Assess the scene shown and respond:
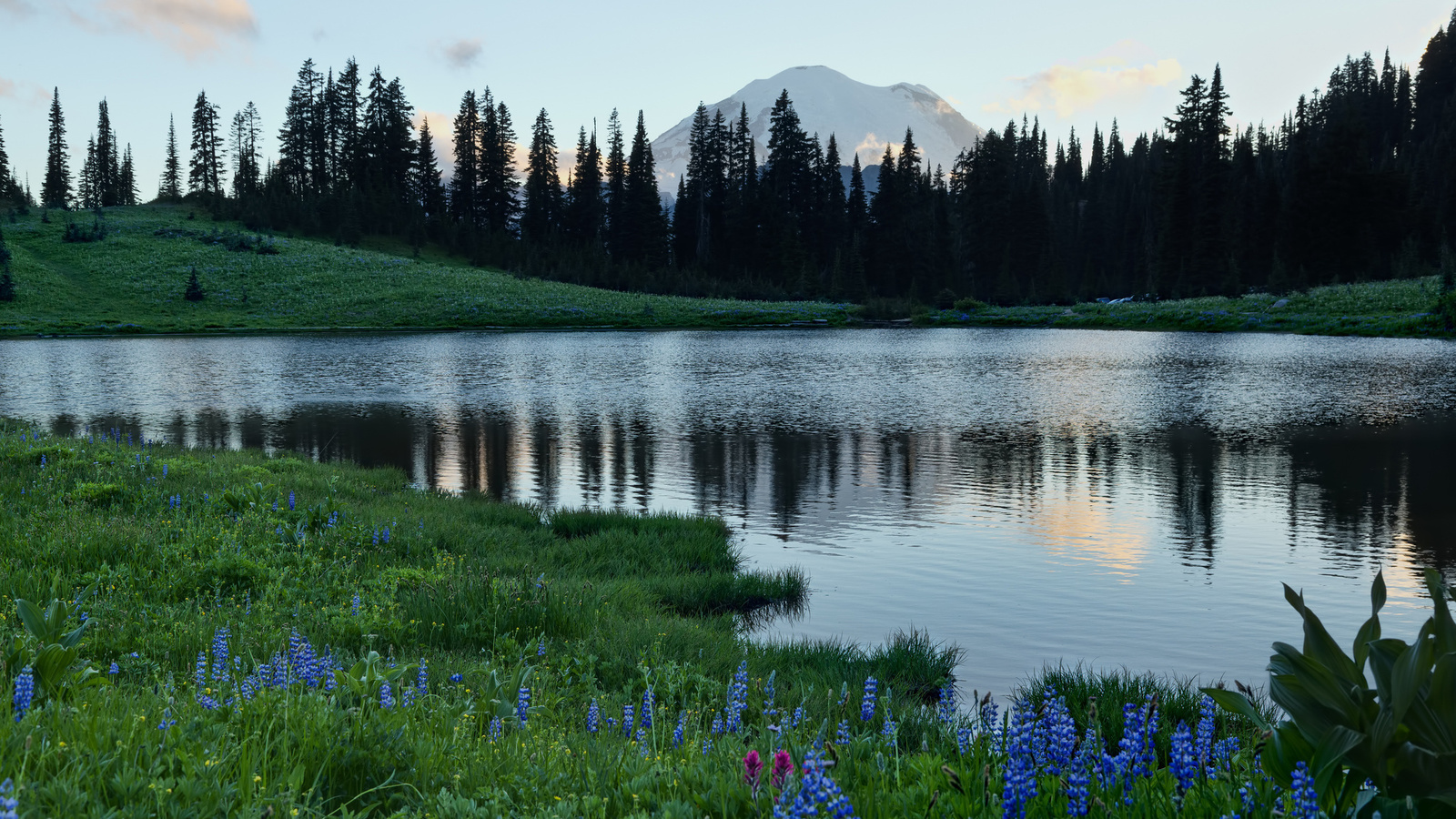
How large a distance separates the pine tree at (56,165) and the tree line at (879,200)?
1.15 feet

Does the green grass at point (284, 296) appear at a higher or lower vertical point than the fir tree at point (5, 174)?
lower

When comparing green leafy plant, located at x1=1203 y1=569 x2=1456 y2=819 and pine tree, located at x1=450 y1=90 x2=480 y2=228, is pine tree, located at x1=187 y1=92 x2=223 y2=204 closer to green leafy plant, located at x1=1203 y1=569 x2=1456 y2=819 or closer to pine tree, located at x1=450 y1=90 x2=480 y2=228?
pine tree, located at x1=450 y1=90 x2=480 y2=228

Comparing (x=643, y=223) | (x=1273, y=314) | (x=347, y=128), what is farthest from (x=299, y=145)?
(x=1273, y=314)

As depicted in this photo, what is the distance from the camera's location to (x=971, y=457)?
16.7 metres

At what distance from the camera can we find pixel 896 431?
19.8 m

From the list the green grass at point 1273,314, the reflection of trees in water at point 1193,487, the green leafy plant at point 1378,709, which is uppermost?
the green grass at point 1273,314

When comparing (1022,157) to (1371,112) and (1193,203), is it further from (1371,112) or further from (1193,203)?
(1193,203)

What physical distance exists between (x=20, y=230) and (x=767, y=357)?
74052 mm

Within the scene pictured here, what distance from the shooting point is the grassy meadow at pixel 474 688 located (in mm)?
3086

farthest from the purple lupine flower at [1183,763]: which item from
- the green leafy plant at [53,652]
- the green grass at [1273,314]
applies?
the green grass at [1273,314]

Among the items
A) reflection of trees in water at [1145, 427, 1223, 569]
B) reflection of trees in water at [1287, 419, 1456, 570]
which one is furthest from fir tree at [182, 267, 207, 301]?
reflection of trees in water at [1287, 419, 1456, 570]

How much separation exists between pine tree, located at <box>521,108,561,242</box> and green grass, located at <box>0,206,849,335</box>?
2544 centimetres

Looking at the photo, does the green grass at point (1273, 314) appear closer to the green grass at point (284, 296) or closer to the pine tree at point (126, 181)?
the green grass at point (284, 296)

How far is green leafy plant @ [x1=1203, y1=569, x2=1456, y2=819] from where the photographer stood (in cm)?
215
